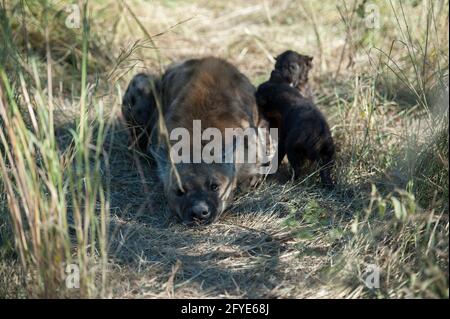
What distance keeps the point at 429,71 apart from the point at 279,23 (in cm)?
364

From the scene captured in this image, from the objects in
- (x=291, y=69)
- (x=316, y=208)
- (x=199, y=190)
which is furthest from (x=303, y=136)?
(x=291, y=69)

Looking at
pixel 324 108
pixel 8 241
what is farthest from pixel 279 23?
pixel 8 241

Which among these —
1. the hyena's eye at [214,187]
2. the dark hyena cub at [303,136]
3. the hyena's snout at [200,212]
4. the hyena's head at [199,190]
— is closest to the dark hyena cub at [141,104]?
the hyena's head at [199,190]

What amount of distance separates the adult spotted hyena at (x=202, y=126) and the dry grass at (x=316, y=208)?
0.64 feet

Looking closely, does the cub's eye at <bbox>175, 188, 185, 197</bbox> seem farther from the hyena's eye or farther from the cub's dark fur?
the cub's dark fur

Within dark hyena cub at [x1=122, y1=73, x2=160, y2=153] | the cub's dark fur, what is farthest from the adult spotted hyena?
the cub's dark fur

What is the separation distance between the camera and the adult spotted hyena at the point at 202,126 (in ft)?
20.8

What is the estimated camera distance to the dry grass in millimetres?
4957

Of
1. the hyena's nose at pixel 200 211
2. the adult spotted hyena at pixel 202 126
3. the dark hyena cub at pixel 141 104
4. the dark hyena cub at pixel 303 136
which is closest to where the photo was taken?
the hyena's nose at pixel 200 211

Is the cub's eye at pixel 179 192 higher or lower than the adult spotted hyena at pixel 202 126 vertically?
lower

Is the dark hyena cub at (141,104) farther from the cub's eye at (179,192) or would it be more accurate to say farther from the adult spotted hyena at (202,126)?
the cub's eye at (179,192)

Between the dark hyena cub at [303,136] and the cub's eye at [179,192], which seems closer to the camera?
the cub's eye at [179,192]

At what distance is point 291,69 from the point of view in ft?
25.6

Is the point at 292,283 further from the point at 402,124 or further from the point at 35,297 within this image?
the point at 402,124
